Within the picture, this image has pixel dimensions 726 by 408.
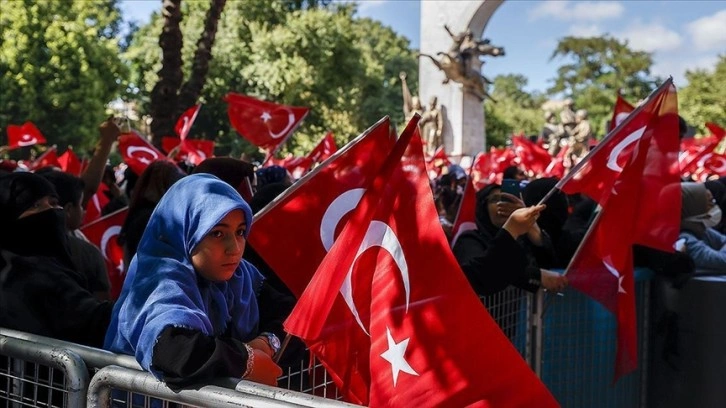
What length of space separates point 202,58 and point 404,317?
11769 mm

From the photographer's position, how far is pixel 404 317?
8.98ft

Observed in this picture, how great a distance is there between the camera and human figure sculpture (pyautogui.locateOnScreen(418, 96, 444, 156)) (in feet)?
90.2

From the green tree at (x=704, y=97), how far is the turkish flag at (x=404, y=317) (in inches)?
2234

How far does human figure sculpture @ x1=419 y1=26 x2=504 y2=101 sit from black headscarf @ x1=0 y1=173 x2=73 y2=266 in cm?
2426

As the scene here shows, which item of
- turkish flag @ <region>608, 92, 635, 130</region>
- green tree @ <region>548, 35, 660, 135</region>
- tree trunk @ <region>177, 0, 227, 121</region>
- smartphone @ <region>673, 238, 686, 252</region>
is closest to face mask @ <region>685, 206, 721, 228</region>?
smartphone @ <region>673, 238, 686, 252</region>

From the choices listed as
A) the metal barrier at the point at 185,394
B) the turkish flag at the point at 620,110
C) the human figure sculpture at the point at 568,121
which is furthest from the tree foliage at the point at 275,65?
the metal barrier at the point at 185,394

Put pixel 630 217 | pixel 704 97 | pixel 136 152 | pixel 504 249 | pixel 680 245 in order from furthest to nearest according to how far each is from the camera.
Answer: pixel 704 97 → pixel 136 152 → pixel 680 245 → pixel 630 217 → pixel 504 249

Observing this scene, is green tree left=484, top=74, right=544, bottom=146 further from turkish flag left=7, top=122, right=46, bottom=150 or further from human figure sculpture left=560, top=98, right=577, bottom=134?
turkish flag left=7, top=122, right=46, bottom=150

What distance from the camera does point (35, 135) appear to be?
13.1 meters

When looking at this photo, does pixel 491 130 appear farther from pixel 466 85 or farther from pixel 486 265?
pixel 486 265

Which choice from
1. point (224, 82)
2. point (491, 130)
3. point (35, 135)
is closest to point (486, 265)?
point (35, 135)

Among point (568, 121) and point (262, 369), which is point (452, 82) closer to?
point (568, 121)

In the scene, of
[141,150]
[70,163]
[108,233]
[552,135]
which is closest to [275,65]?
[552,135]

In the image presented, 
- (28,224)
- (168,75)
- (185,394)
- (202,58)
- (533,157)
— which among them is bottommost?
(185,394)
